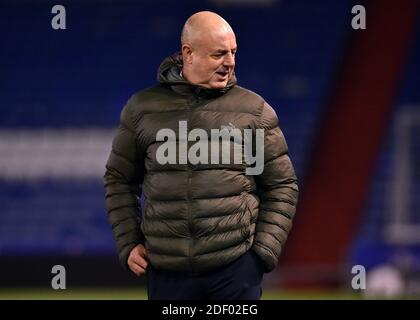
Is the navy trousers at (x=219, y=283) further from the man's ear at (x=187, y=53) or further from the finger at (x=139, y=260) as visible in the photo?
the man's ear at (x=187, y=53)

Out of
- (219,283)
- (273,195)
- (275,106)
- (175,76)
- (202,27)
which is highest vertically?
(275,106)

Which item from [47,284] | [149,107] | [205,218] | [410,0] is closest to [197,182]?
[205,218]

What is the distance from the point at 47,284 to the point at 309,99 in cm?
268

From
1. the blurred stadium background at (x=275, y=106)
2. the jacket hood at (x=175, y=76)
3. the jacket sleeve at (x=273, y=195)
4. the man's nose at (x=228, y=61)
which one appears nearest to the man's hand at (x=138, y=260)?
the jacket sleeve at (x=273, y=195)

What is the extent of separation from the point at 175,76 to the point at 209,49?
163mm

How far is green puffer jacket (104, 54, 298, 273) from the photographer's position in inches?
115

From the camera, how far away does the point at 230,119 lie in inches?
116

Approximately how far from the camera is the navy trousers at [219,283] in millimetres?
2934

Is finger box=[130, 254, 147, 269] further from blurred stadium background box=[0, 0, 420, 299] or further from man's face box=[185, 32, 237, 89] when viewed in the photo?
blurred stadium background box=[0, 0, 420, 299]

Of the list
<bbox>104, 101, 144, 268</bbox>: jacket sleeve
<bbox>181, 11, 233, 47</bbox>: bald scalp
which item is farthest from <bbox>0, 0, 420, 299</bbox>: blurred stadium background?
<bbox>181, 11, 233, 47</bbox>: bald scalp

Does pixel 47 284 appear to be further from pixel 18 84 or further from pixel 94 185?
pixel 18 84

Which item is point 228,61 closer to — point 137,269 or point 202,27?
point 202,27

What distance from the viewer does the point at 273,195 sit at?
3033 mm

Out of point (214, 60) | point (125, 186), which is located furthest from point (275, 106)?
point (214, 60)
